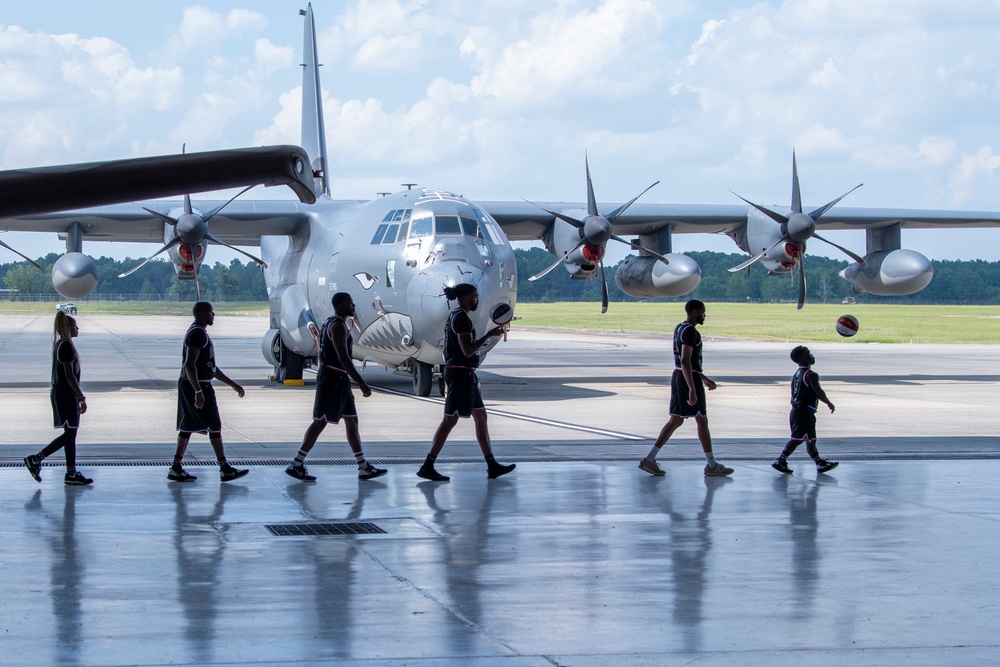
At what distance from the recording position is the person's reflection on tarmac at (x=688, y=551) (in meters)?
5.89

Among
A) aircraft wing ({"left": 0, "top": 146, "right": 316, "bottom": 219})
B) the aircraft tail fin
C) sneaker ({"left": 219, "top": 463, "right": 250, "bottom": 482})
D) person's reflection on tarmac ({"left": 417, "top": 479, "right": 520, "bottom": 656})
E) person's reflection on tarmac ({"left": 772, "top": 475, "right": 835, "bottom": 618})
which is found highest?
the aircraft tail fin

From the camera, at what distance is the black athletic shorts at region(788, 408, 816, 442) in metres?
11.4

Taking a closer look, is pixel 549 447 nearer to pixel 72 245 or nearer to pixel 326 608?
pixel 326 608

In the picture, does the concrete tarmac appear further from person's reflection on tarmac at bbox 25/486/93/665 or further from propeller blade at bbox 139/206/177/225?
propeller blade at bbox 139/206/177/225

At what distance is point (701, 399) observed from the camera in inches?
440

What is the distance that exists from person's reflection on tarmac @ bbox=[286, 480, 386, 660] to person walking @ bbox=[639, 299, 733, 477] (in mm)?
3075

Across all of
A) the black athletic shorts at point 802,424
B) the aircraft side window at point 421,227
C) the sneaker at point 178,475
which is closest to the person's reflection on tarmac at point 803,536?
the black athletic shorts at point 802,424

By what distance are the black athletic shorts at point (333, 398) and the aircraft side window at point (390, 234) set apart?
30.7 feet

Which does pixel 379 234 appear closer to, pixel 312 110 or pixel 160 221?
pixel 160 221

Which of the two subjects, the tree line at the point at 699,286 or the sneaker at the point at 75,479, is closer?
the sneaker at the point at 75,479

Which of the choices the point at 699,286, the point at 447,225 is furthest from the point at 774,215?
the point at 699,286

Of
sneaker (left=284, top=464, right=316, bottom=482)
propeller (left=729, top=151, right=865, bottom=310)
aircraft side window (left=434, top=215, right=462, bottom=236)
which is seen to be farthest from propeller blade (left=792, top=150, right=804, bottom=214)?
sneaker (left=284, top=464, right=316, bottom=482)

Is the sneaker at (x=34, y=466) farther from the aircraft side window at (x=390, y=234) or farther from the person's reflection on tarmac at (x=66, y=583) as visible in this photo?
the aircraft side window at (x=390, y=234)

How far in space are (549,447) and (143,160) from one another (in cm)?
1106
